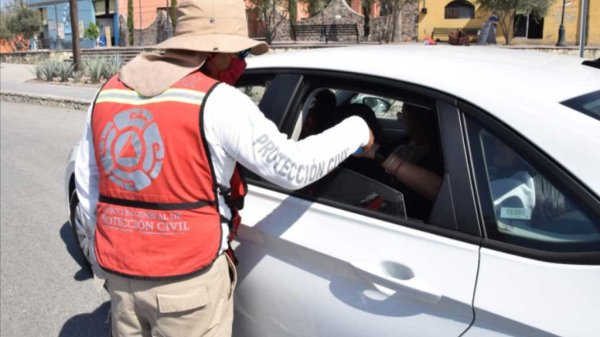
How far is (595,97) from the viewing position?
6.03 feet

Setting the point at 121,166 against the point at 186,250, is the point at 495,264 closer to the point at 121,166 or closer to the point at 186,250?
the point at 186,250

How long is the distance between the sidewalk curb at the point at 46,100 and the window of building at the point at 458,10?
30118mm

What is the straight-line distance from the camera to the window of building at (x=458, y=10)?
37.1 m

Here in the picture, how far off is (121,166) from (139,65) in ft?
1.19

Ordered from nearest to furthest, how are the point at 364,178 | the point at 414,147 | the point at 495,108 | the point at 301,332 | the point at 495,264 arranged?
1. the point at 495,264
2. the point at 495,108
3. the point at 301,332
4. the point at 364,178
5. the point at 414,147

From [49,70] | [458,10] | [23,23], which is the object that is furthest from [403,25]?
[23,23]

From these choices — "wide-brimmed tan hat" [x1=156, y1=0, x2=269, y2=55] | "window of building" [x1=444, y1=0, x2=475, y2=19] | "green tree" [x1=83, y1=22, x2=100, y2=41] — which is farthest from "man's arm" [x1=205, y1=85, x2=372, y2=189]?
"green tree" [x1=83, y1=22, x2=100, y2=41]

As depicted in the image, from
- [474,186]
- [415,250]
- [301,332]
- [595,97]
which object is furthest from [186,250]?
[595,97]

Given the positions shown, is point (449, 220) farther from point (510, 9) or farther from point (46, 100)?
point (510, 9)

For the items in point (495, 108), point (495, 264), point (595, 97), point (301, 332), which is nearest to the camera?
point (495, 264)

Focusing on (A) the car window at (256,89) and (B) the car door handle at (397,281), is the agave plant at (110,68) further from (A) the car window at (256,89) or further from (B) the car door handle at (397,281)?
(B) the car door handle at (397,281)

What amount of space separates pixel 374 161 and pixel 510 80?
2.44 feet

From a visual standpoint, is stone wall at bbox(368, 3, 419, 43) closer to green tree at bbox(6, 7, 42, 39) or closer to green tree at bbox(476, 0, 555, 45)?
green tree at bbox(476, 0, 555, 45)

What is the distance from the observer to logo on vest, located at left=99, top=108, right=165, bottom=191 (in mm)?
1680
